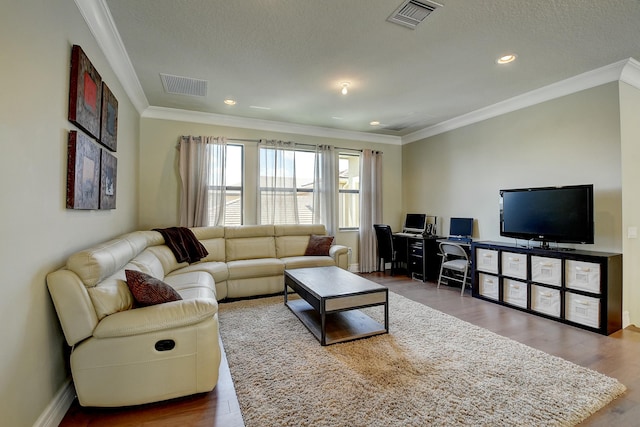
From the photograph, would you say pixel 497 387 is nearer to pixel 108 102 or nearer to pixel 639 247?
pixel 639 247

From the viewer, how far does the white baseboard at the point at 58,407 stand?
1.58 m

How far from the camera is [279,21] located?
2.37m

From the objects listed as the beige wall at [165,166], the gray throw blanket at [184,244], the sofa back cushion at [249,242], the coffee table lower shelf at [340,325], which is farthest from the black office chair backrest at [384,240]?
the gray throw blanket at [184,244]

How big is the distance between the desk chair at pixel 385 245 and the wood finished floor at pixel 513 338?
3.93ft

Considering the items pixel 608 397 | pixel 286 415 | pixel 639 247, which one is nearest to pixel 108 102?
pixel 286 415

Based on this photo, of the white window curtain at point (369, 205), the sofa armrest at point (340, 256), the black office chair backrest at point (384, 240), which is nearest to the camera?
the sofa armrest at point (340, 256)

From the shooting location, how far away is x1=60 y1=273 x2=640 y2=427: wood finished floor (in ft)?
5.65

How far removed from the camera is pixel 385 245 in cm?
545

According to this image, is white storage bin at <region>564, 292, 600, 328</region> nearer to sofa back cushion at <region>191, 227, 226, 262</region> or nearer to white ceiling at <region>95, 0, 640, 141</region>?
white ceiling at <region>95, 0, 640, 141</region>

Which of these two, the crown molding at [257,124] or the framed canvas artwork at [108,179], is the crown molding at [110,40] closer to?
the crown molding at [257,124]

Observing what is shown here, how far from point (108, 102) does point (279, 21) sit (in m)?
1.67

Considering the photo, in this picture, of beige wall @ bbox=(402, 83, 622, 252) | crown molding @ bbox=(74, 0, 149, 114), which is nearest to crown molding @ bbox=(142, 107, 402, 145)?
crown molding @ bbox=(74, 0, 149, 114)

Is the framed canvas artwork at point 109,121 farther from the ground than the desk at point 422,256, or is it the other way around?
the framed canvas artwork at point 109,121

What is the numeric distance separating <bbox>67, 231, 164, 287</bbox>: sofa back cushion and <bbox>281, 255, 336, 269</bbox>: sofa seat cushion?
1.97 m
